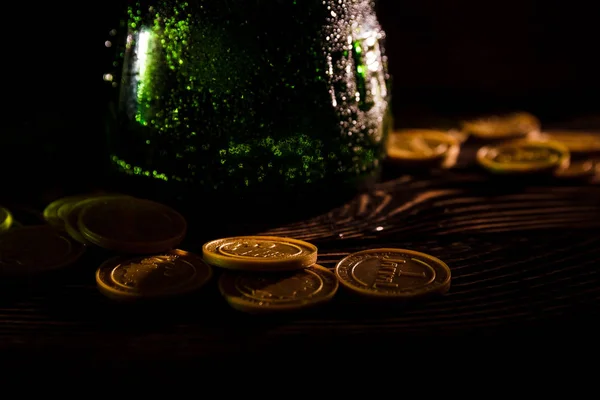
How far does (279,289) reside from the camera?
579 mm

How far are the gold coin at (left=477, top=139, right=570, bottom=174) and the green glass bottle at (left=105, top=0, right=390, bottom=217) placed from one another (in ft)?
0.86

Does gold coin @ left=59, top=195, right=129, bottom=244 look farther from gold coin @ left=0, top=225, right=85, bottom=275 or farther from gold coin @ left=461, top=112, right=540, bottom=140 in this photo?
gold coin @ left=461, top=112, right=540, bottom=140

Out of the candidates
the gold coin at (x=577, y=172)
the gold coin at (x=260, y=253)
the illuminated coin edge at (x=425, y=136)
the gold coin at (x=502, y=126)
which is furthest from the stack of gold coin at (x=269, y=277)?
the gold coin at (x=502, y=126)

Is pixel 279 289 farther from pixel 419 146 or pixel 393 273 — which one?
pixel 419 146

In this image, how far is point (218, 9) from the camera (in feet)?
2.09

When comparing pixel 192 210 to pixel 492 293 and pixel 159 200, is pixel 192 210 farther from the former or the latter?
pixel 492 293

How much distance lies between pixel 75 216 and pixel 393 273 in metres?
0.33

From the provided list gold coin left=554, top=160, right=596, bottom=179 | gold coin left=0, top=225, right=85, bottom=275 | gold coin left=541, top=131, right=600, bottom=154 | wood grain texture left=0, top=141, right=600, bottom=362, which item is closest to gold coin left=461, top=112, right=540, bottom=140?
gold coin left=541, top=131, right=600, bottom=154

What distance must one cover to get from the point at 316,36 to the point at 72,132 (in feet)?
1.25

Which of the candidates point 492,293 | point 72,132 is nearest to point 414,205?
point 492,293

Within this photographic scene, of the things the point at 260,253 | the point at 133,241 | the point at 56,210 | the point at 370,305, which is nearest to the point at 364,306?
the point at 370,305

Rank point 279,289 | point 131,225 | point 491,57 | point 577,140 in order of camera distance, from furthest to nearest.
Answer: point 491,57, point 577,140, point 131,225, point 279,289

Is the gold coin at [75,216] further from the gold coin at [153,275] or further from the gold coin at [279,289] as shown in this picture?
the gold coin at [279,289]

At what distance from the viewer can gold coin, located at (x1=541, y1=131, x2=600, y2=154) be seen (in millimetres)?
1021
